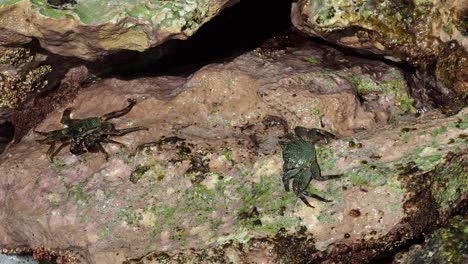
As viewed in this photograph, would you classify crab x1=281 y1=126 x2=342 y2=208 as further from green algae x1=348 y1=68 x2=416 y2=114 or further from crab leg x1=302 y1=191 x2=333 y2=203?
green algae x1=348 y1=68 x2=416 y2=114

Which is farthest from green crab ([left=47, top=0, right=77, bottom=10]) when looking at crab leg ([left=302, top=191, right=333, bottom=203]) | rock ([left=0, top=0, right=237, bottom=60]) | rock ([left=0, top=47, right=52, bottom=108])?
crab leg ([left=302, top=191, right=333, bottom=203])

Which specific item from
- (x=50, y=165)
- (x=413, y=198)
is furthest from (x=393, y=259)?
(x=50, y=165)

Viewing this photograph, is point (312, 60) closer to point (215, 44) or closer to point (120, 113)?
point (215, 44)

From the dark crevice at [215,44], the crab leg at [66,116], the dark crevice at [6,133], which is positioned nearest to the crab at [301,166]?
the dark crevice at [215,44]

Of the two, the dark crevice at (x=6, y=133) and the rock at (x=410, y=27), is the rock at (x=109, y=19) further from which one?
the dark crevice at (x=6, y=133)

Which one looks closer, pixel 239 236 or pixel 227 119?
pixel 239 236

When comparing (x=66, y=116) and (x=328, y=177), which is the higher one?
(x=328, y=177)

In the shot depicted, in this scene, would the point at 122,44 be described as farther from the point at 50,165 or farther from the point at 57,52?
the point at 50,165

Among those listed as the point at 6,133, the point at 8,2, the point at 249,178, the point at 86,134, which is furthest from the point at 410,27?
the point at 6,133
